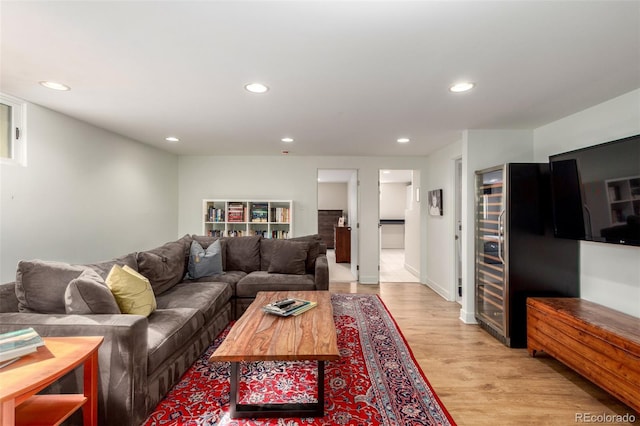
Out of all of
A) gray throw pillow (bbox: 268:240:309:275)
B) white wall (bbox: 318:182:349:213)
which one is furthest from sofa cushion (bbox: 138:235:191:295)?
white wall (bbox: 318:182:349:213)

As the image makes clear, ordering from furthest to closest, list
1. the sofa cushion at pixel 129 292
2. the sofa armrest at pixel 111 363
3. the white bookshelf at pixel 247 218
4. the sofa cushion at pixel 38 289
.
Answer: the white bookshelf at pixel 247 218
the sofa cushion at pixel 129 292
the sofa cushion at pixel 38 289
the sofa armrest at pixel 111 363

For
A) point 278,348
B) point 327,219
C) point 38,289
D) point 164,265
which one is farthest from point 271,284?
point 327,219

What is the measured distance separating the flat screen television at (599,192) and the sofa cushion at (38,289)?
13.4ft

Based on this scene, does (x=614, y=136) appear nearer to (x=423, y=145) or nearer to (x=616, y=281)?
(x=616, y=281)

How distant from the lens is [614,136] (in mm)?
2521

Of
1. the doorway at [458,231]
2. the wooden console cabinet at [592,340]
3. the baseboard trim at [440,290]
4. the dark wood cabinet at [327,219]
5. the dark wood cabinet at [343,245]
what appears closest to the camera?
the wooden console cabinet at [592,340]

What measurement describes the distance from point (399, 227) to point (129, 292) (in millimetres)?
9128

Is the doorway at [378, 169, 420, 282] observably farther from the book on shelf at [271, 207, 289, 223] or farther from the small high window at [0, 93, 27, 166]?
the small high window at [0, 93, 27, 166]

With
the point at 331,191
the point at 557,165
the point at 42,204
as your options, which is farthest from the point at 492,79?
the point at 331,191

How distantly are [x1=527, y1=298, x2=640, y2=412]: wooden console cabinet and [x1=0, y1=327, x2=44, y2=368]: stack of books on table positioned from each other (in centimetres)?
344

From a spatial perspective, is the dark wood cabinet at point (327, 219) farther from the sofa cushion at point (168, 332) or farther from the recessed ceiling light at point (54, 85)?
the recessed ceiling light at point (54, 85)
